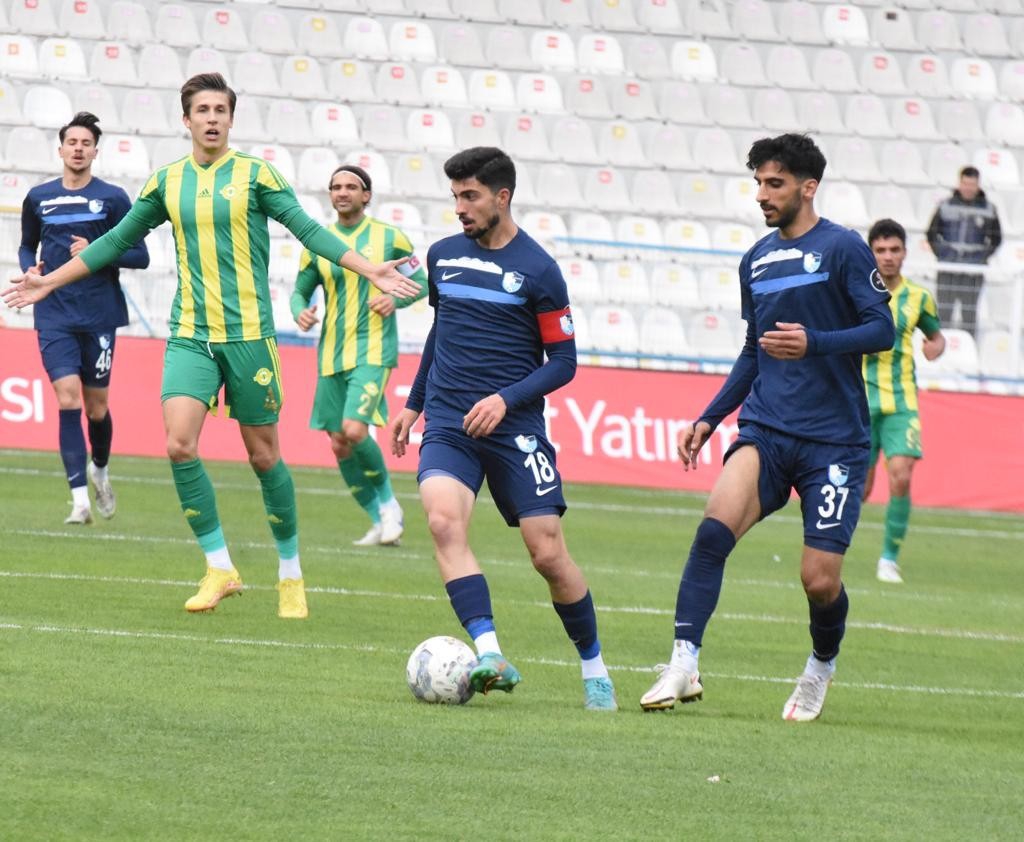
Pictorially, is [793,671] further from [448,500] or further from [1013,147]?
[1013,147]

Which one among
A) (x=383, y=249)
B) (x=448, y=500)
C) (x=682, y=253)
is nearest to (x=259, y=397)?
(x=448, y=500)

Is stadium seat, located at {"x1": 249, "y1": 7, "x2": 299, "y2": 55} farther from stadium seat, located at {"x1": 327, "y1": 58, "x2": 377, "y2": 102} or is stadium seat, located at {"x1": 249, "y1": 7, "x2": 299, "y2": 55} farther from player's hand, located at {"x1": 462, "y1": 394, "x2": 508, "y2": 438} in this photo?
player's hand, located at {"x1": 462, "y1": 394, "x2": 508, "y2": 438}

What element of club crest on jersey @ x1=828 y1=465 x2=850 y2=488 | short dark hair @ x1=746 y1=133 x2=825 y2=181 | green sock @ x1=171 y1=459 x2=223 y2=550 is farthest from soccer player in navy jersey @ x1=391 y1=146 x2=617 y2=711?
green sock @ x1=171 y1=459 x2=223 y2=550

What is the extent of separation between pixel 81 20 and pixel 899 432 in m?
14.0

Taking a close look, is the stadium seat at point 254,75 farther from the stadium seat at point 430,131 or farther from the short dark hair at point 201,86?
the short dark hair at point 201,86

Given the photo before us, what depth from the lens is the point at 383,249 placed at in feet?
42.3

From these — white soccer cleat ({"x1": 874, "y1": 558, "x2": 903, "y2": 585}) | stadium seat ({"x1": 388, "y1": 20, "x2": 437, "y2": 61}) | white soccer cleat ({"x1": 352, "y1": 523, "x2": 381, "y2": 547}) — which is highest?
stadium seat ({"x1": 388, "y1": 20, "x2": 437, "y2": 61})

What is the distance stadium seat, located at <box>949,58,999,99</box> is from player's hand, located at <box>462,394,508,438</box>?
19.9 meters

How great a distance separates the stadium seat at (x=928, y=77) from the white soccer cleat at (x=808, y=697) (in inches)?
755

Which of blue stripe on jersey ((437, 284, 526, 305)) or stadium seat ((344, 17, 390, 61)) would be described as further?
stadium seat ((344, 17, 390, 61))

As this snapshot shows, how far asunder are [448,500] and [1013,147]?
770 inches

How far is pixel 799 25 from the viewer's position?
84.6ft

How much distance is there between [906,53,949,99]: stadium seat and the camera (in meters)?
25.6

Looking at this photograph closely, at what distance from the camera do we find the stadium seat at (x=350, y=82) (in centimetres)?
2353
